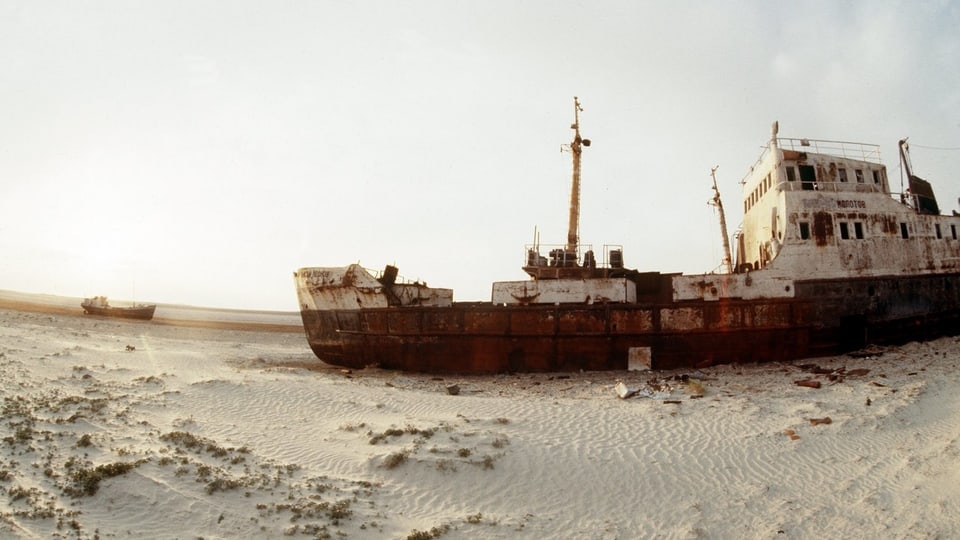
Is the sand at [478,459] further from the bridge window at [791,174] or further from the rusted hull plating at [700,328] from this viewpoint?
the bridge window at [791,174]

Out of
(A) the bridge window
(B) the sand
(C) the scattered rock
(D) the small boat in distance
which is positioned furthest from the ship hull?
(A) the bridge window

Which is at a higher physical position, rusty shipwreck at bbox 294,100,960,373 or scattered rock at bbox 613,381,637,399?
rusty shipwreck at bbox 294,100,960,373

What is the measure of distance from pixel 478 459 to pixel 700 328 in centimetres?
1006

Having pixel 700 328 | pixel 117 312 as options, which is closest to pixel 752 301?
pixel 700 328

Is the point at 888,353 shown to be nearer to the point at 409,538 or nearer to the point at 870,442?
the point at 870,442

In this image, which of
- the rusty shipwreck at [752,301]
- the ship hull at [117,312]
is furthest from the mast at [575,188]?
the ship hull at [117,312]

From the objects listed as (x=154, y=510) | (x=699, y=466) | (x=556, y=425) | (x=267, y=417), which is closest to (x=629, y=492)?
(x=699, y=466)

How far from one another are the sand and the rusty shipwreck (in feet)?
9.36

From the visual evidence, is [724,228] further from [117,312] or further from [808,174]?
[117,312]

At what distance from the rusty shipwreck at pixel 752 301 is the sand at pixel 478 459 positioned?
9.36ft

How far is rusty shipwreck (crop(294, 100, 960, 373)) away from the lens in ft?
49.9

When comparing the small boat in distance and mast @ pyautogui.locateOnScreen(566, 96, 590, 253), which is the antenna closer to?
mast @ pyautogui.locateOnScreen(566, 96, 590, 253)

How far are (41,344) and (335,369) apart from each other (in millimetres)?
9263

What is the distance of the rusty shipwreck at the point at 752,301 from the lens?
15195mm
